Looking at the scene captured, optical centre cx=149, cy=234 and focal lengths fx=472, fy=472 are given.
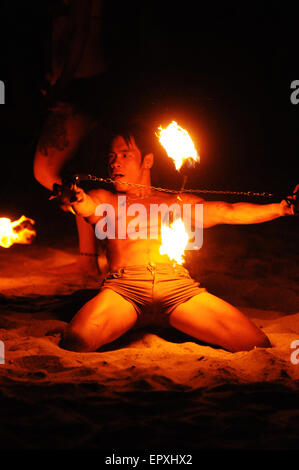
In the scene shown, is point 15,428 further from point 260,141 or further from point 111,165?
point 260,141

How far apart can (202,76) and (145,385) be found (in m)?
6.97

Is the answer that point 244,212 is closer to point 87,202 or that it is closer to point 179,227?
point 179,227

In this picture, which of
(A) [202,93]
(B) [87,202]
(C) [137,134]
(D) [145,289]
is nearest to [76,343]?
(D) [145,289]

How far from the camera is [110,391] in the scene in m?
3.09

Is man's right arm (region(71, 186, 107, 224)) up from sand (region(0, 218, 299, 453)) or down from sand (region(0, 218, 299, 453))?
up

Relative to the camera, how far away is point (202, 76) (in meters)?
8.82

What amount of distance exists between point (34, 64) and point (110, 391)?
637 cm

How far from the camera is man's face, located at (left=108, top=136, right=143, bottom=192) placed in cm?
481

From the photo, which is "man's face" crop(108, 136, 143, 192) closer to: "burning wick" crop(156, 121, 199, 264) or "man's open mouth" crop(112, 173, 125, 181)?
"man's open mouth" crop(112, 173, 125, 181)

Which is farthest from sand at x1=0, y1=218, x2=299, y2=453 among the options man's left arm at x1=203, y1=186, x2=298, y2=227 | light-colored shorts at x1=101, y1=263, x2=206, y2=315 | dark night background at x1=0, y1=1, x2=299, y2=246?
dark night background at x1=0, y1=1, x2=299, y2=246

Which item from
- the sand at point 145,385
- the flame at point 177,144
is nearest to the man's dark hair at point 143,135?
the flame at point 177,144

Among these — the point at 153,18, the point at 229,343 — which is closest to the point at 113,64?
the point at 153,18

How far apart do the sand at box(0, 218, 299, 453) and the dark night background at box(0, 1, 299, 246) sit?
2684mm

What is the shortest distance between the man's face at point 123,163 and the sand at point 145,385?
5.04ft
